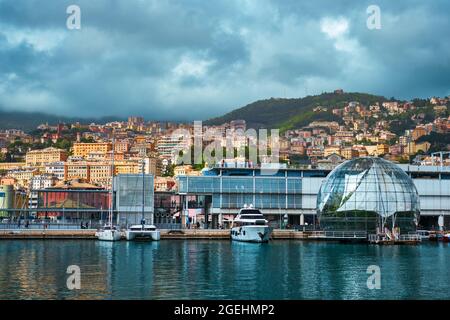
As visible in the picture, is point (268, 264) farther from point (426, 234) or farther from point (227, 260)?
point (426, 234)

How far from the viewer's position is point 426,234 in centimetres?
9325

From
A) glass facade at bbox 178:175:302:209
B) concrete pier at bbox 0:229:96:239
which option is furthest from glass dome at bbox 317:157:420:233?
concrete pier at bbox 0:229:96:239

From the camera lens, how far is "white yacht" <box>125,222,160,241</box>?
83.4 meters

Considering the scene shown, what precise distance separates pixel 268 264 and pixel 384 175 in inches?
1473

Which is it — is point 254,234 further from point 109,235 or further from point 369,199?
point 109,235

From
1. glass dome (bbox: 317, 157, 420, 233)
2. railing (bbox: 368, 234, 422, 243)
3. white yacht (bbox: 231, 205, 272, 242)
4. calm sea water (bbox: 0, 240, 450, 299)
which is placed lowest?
calm sea water (bbox: 0, 240, 450, 299)

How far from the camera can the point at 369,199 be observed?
8238 cm

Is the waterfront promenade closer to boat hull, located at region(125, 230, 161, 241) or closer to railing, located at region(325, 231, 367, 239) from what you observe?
railing, located at region(325, 231, 367, 239)

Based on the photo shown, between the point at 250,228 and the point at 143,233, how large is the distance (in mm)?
13414

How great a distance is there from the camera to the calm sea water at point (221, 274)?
35.2 m

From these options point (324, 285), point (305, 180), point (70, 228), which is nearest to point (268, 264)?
point (324, 285)

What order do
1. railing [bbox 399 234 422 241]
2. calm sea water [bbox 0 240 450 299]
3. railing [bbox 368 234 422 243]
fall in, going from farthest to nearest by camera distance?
railing [bbox 399 234 422 241], railing [bbox 368 234 422 243], calm sea water [bbox 0 240 450 299]

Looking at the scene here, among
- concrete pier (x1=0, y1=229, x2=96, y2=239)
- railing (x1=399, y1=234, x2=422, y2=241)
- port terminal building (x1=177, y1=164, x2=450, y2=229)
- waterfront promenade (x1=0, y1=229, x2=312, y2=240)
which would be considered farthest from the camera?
port terminal building (x1=177, y1=164, x2=450, y2=229)

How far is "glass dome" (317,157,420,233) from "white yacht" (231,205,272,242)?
8.63m
